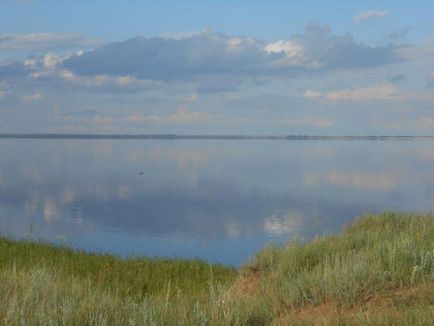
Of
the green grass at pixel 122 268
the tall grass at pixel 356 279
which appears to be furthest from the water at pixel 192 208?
the tall grass at pixel 356 279

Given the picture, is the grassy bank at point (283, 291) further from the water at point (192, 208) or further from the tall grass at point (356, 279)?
the water at point (192, 208)

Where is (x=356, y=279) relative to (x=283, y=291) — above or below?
above

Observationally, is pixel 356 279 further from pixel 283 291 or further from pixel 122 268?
pixel 122 268

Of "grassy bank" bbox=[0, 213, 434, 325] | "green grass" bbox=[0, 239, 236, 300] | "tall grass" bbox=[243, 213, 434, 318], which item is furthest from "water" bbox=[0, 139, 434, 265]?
"tall grass" bbox=[243, 213, 434, 318]

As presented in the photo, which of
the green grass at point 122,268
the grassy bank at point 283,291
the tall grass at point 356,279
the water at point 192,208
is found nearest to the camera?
the grassy bank at point 283,291

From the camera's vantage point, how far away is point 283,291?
10211 mm

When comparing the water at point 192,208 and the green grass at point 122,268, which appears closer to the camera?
the green grass at point 122,268

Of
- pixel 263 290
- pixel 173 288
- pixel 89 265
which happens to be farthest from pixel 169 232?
pixel 263 290

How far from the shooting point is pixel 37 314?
7570 mm

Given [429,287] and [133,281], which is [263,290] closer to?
[429,287]

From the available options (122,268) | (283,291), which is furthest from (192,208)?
(283,291)

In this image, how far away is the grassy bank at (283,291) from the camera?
7609 millimetres

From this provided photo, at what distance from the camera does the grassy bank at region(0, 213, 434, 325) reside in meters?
7.61

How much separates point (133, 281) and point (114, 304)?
22.5 ft
